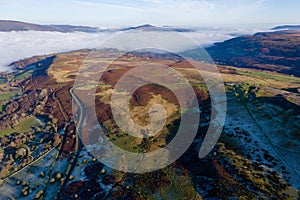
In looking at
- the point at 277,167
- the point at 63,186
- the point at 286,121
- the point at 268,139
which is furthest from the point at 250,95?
→ the point at 63,186

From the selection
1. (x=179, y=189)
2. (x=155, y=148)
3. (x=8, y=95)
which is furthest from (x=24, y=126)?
(x=179, y=189)

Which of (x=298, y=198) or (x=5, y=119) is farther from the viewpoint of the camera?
(x=5, y=119)

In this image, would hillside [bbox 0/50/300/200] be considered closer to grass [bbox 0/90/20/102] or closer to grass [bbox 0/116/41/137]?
grass [bbox 0/116/41/137]

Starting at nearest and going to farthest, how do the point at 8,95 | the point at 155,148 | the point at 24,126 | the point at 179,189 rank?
the point at 179,189, the point at 155,148, the point at 24,126, the point at 8,95

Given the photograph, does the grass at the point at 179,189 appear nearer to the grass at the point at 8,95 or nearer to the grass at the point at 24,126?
the grass at the point at 24,126

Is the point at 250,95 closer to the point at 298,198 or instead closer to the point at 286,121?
the point at 286,121

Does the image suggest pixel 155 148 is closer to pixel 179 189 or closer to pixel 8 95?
pixel 179 189

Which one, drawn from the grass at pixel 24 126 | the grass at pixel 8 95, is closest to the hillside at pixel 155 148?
Answer: the grass at pixel 24 126

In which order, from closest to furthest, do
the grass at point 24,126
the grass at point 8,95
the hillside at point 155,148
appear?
the hillside at point 155,148
the grass at point 24,126
the grass at point 8,95
